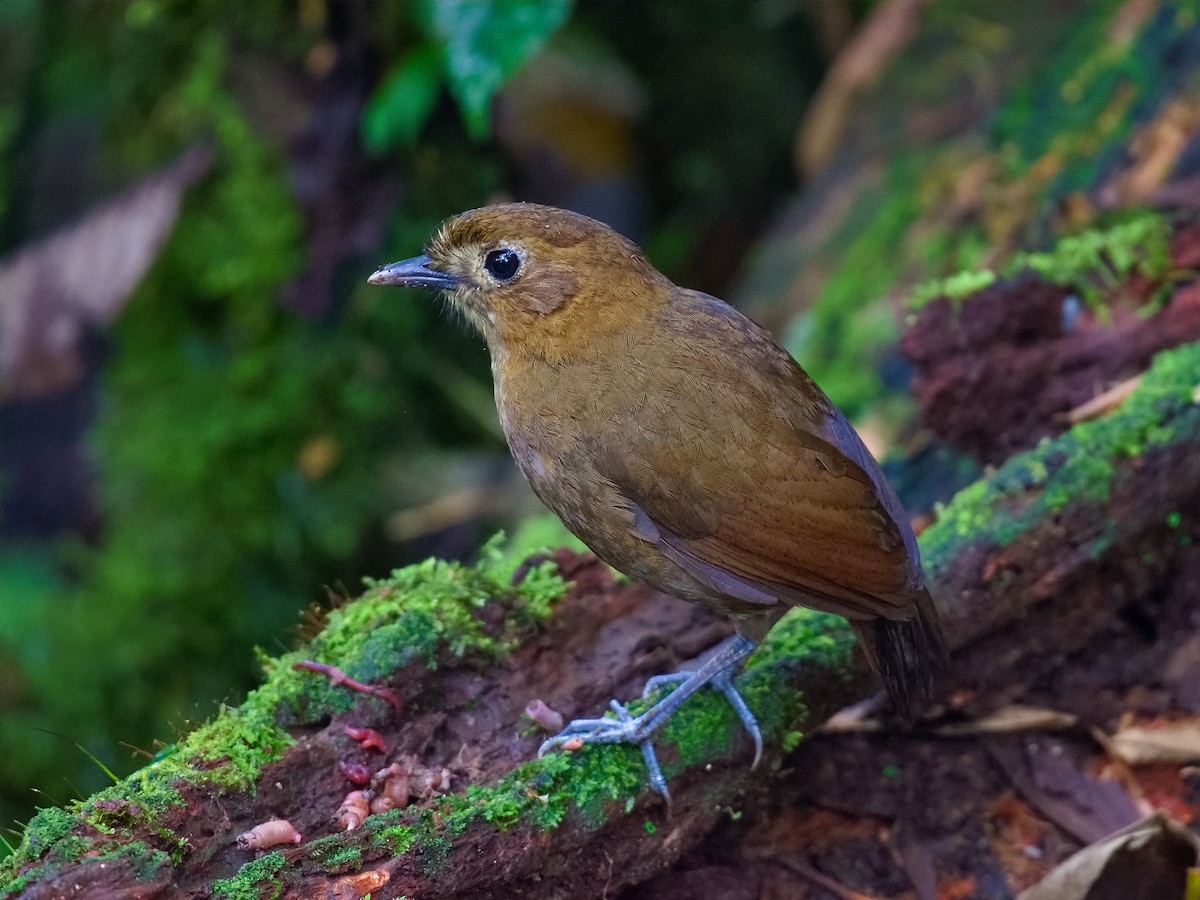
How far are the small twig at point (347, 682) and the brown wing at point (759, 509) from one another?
62 centimetres

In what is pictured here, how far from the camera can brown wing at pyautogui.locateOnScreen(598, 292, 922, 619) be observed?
8.04 ft

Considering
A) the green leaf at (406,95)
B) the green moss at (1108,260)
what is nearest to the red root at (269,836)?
the green moss at (1108,260)

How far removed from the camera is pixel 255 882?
6.45 feet

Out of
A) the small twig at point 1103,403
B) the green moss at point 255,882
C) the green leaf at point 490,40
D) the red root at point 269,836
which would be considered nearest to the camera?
the green moss at point 255,882

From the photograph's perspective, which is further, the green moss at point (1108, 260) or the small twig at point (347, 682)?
the green moss at point (1108, 260)

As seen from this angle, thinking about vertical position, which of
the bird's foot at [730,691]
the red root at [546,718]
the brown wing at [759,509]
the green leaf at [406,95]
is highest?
the green leaf at [406,95]

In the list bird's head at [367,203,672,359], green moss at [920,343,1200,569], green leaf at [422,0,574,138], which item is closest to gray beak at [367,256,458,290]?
bird's head at [367,203,672,359]

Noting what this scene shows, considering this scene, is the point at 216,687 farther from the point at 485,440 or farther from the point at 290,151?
the point at 290,151

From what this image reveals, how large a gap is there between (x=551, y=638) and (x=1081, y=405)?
66.9 inches

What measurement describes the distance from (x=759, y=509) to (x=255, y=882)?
1.20m

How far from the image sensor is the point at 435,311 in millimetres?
5219

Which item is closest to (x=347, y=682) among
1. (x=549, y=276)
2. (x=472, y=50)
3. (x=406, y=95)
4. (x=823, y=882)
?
(x=549, y=276)

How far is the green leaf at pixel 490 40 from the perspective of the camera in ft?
13.9

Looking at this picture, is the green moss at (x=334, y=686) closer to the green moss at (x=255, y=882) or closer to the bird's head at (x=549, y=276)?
the green moss at (x=255, y=882)
